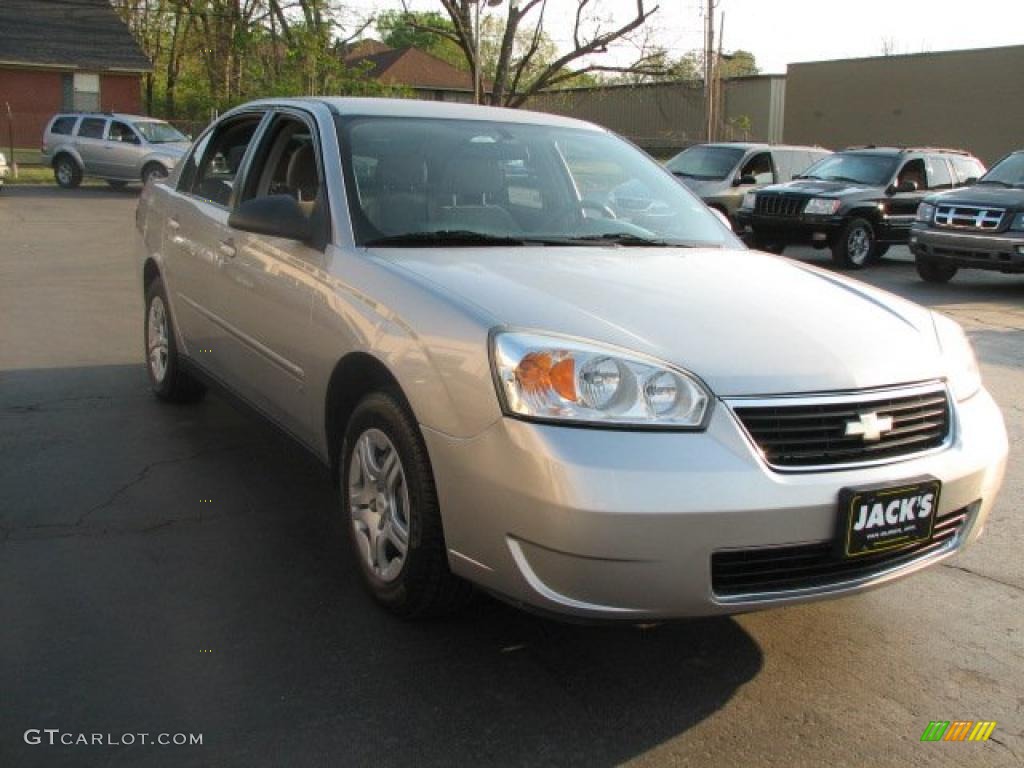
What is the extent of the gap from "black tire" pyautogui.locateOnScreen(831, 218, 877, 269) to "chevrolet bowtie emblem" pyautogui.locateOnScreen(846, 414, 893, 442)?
42.1 feet

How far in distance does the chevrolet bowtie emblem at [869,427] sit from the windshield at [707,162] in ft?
49.0

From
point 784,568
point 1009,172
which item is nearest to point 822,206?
point 1009,172

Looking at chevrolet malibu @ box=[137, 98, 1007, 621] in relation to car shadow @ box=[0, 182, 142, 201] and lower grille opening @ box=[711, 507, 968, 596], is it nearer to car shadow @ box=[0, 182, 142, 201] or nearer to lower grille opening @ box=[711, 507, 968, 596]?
lower grille opening @ box=[711, 507, 968, 596]

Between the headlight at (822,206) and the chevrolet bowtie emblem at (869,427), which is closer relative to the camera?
the chevrolet bowtie emblem at (869,427)

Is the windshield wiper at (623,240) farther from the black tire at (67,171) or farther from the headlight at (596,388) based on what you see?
the black tire at (67,171)

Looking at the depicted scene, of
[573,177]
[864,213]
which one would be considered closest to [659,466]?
[573,177]

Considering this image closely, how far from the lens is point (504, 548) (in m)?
2.84

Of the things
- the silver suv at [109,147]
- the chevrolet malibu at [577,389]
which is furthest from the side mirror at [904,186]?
the silver suv at [109,147]

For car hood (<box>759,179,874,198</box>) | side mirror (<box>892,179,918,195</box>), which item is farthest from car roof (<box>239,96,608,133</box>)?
side mirror (<box>892,179,918,195</box>)

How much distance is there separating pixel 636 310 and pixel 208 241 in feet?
8.83

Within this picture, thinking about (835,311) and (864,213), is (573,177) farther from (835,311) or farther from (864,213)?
(864,213)

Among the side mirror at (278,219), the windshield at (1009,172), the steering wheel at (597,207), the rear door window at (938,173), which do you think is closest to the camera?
the side mirror at (278,219)

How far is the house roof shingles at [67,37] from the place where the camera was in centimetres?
3803

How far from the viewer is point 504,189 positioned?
4.30 meters
